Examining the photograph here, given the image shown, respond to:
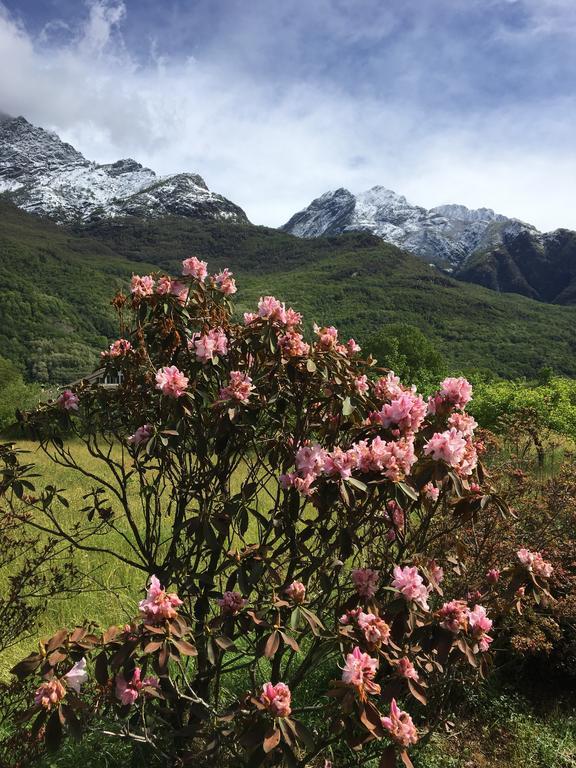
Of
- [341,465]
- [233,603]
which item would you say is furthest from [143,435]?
[341,465]

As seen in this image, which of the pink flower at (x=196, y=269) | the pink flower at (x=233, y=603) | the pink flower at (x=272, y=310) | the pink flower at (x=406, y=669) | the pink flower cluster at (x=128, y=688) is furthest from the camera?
the pink flower at (x=196, y=269)

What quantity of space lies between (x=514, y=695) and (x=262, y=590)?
2.42 meters

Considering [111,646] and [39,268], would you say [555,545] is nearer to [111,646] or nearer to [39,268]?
[111,646]

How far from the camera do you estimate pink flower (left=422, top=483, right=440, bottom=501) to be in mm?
2104

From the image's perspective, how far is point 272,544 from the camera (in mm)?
2459

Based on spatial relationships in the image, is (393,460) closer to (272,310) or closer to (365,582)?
(365,582)

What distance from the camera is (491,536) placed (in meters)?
3.80

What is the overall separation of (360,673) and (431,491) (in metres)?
0.82

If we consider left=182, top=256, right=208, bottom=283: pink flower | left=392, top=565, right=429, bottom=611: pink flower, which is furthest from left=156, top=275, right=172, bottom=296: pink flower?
left=392, top=565, right=429, bottom=611: pink flower

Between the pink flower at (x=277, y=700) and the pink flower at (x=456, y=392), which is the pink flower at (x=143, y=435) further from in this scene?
the pink flower at (x=456, y=392)

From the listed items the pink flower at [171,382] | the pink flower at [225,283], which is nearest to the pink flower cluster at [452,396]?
the pink flower at [171,382]

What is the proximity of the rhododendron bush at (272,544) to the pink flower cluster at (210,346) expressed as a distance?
0.04 feet

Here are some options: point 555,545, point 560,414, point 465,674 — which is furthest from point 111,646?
point 560,414

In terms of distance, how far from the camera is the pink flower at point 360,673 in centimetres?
148
